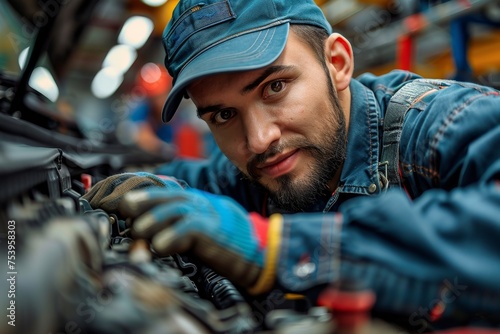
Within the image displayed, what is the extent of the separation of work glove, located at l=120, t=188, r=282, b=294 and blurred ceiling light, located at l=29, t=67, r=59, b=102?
60.2 inches

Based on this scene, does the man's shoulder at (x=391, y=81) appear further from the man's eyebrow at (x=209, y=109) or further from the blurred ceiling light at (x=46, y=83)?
the blurred ceiling light at (x=46, y=83)

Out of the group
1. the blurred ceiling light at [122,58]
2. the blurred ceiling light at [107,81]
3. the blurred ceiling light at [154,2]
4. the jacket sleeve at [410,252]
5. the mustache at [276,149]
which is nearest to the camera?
the jacket sleeve at [410,252]

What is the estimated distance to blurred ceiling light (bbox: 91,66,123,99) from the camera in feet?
15.4

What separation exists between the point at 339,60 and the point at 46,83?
1481 millimetres

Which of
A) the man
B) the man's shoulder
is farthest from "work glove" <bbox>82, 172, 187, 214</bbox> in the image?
the man's shoulder

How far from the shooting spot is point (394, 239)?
23.1 inches

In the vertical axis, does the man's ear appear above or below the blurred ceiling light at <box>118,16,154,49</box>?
below

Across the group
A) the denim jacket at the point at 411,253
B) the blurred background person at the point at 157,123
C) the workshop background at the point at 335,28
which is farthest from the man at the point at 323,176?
the blurred background person at the point at 157,123

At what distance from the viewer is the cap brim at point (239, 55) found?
3.31 feet

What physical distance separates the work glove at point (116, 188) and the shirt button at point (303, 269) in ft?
1.74

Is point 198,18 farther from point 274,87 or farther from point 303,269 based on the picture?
point 303,269

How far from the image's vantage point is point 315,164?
1.16 m

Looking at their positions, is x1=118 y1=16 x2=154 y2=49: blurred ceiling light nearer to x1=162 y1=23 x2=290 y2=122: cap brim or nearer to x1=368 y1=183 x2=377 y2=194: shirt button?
x1=162 y1=23 x2=290 y2=122: cap brim

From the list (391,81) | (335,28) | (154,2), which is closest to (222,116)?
(391,81)
